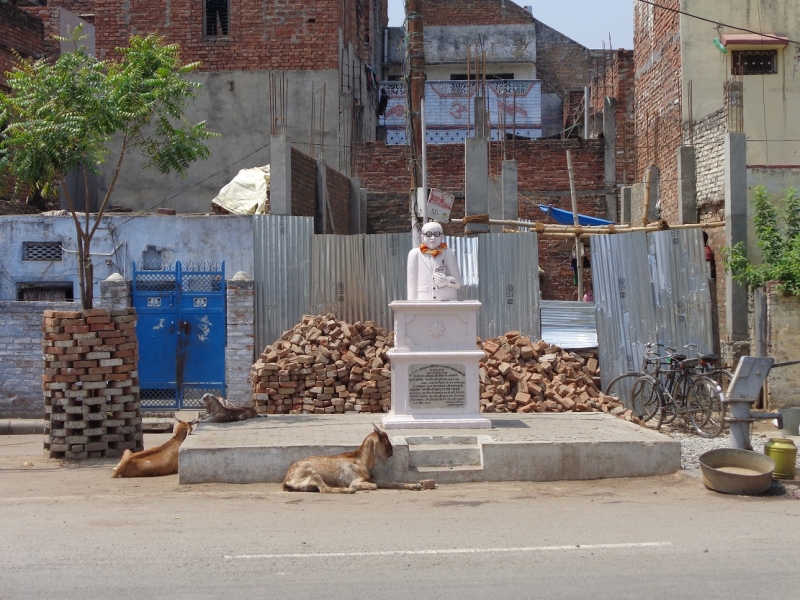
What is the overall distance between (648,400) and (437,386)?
3971 mm

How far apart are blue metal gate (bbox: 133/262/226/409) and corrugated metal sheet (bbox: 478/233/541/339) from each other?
4423mm

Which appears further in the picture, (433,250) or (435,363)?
(433,250)

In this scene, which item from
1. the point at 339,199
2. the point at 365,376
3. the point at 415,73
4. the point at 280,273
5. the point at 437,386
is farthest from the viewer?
the point at 339,199

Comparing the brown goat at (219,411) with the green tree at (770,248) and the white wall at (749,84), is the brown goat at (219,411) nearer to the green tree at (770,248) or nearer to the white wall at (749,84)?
the green tree at (770,248)

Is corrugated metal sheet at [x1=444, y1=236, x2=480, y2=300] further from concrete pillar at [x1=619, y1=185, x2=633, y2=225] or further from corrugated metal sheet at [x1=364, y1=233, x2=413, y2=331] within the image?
concrete pillar at [x1=619, y1=185, x2=633, y2=225]

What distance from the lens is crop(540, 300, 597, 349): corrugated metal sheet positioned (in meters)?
15.1

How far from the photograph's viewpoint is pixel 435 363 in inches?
447

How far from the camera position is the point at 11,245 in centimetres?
1689

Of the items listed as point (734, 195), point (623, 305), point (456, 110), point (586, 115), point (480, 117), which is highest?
point (456, 110)

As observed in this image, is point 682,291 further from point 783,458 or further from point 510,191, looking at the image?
point 783,458

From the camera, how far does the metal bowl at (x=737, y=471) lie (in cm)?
892

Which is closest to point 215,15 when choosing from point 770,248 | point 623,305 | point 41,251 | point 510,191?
point 41,251

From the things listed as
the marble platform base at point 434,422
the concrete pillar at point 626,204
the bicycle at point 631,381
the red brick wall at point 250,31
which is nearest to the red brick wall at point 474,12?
the red brick wall at point 250,31

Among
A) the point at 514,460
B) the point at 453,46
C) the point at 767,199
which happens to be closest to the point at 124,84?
the point at 514,460
